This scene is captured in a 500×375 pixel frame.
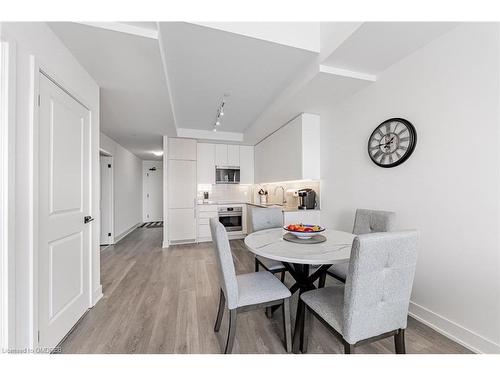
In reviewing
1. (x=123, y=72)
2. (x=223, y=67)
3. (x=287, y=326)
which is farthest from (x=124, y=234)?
(x=287, y=326)

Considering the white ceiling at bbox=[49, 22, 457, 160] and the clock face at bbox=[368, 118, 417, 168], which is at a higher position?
the white ceiling at bbox=[49, 22, 457, 160]

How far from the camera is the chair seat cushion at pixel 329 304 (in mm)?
1172

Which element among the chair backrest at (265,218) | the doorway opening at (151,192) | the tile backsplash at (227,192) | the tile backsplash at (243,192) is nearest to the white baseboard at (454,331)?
the chair backrest at (265,218)

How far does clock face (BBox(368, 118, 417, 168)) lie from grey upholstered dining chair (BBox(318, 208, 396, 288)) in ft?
1.77

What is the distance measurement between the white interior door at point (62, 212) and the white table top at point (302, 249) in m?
1.48

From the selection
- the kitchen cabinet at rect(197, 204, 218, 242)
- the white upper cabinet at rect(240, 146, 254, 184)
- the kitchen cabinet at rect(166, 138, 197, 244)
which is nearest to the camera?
the kitchen cabinet at rect(166, 138, 197, 244)

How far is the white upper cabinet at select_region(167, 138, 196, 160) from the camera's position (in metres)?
4.41

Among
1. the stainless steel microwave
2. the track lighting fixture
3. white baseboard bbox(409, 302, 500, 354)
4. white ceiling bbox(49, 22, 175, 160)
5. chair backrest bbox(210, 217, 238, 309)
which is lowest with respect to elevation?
white baseboard bbox(409, 302, 500, 354)

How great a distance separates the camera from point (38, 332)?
1.32 metres

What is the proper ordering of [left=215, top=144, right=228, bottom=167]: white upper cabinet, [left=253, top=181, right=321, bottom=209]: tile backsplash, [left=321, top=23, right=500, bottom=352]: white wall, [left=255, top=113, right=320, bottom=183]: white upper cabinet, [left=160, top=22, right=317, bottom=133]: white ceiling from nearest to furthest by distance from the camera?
[left=321, top=23, right=500, bottom=352]: white wall → [left=160, top=22, right=317, bottom=133]: white ceiling → [left=255, top=113, right=320, bottom=183]: white upper cabinet → [left=253, top=181, right=321, bottom=209]: tile backsplash → [left=215, top=144, right=228, bottom=167]: white upper cabinet

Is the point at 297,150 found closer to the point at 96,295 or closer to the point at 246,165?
the point at 246,165

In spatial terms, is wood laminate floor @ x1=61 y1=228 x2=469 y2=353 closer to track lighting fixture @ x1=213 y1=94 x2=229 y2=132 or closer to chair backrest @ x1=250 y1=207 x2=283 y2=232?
chair backrest @ x1=250 y1=207 x2=283 y2=232

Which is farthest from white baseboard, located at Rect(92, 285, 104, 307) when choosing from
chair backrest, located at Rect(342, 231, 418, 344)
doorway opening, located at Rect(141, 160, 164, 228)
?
doorway opening, located at Rect(141, 160, 164, 228)

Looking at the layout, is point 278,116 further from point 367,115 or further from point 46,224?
point 46,224
